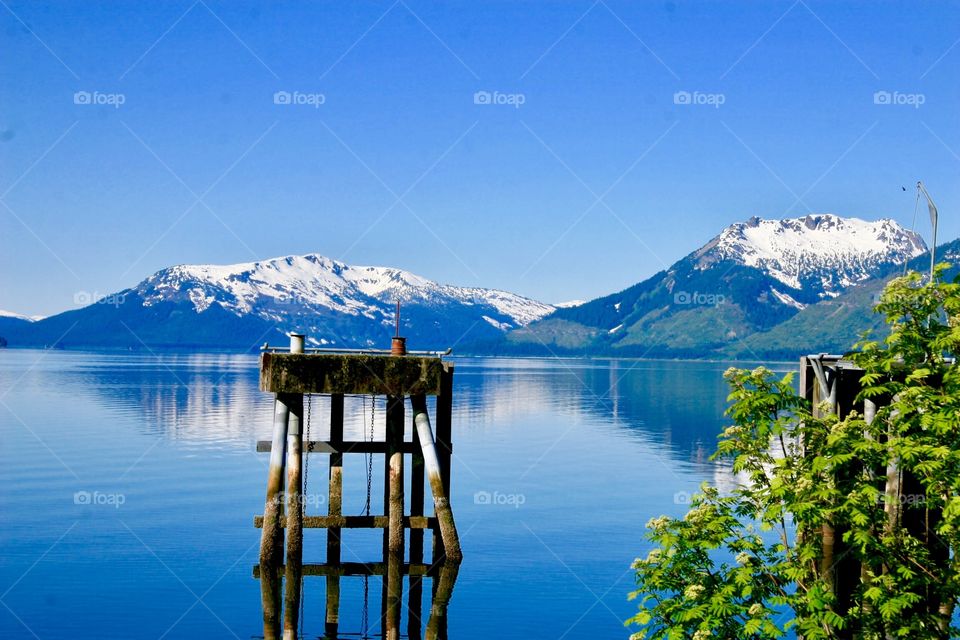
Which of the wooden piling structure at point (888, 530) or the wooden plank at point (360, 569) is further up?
the wooden piling structure at point (888, 530)

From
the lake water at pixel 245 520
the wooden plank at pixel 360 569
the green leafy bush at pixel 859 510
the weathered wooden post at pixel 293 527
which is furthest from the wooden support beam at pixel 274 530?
the green leafy bush at pixel 859 510

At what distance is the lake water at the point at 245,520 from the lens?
35062 millimetres

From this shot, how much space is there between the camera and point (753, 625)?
17.5 metres

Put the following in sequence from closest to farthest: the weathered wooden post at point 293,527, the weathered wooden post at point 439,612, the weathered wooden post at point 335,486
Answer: the weathered wooden post at point 293,527 → the weathered wooden post at point 439,612 → the weathered wooden post at point 335,486

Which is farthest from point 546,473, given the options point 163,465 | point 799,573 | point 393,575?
point 799,573

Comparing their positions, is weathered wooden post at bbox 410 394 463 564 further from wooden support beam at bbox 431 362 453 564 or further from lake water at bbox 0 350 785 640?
lake water at bbox 0 350 785 640

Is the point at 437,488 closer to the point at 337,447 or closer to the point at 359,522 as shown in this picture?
the point at 359,522

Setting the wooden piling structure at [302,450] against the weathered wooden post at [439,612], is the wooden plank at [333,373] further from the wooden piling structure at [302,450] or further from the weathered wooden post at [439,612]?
the weathered wooden post at [439,612]

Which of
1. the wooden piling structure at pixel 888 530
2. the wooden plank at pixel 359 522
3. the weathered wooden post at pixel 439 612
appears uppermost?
the wooden piling structure at pixel 888 530

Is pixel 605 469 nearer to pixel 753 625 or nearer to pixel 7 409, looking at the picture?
pixel 753 625

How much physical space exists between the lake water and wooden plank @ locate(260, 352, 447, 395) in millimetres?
11005

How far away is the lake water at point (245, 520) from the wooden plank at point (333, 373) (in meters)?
11.0

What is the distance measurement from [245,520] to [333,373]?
93.6ft

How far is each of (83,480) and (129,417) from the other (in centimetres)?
4298
